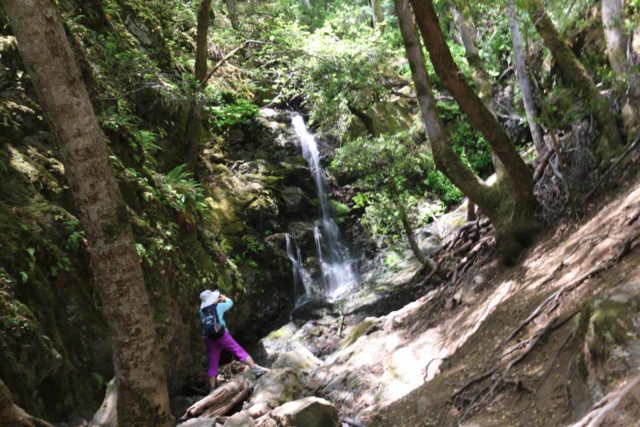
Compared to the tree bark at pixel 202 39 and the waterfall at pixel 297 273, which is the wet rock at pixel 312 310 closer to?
the waterfall at pixel 297 273

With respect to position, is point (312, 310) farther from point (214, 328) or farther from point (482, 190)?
point (482, 190)

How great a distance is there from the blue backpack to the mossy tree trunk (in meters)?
4.24

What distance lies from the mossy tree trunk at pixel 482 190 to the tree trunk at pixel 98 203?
578cm

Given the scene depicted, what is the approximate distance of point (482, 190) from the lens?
28.5 ft

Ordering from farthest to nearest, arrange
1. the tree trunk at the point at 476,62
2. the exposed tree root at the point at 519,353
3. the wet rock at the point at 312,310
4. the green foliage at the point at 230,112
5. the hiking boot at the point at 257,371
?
the green foliage at the point at 230,112 → the wet rock at the point at 312,310 → the tree trunk at the point at 476,62 → the hiking boot at the point at 257,371 → the exposed tree root at the point at 519,353

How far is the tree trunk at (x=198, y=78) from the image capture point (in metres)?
11.2

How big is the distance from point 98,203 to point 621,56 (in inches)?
319

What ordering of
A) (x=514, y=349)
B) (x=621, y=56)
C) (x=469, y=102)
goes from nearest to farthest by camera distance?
(x=514, y=349) < (x=469, y=102) < (x=621, y=56)

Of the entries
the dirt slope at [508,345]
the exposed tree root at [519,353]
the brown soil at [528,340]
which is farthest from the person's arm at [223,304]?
the exposed tree root at [519,353]

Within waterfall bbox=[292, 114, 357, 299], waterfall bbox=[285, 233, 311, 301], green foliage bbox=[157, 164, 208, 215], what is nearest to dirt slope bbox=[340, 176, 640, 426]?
green foliage bbox=[157, 164, 208, 215]

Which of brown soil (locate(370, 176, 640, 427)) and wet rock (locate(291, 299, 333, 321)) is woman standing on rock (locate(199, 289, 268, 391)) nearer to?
brown soil (locate(370, 176, 640, 427))

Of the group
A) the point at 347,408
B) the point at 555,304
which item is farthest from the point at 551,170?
the point at 347,408

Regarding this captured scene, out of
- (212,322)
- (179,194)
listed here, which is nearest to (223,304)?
(212,322)

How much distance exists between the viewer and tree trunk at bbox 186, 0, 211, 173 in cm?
1116
